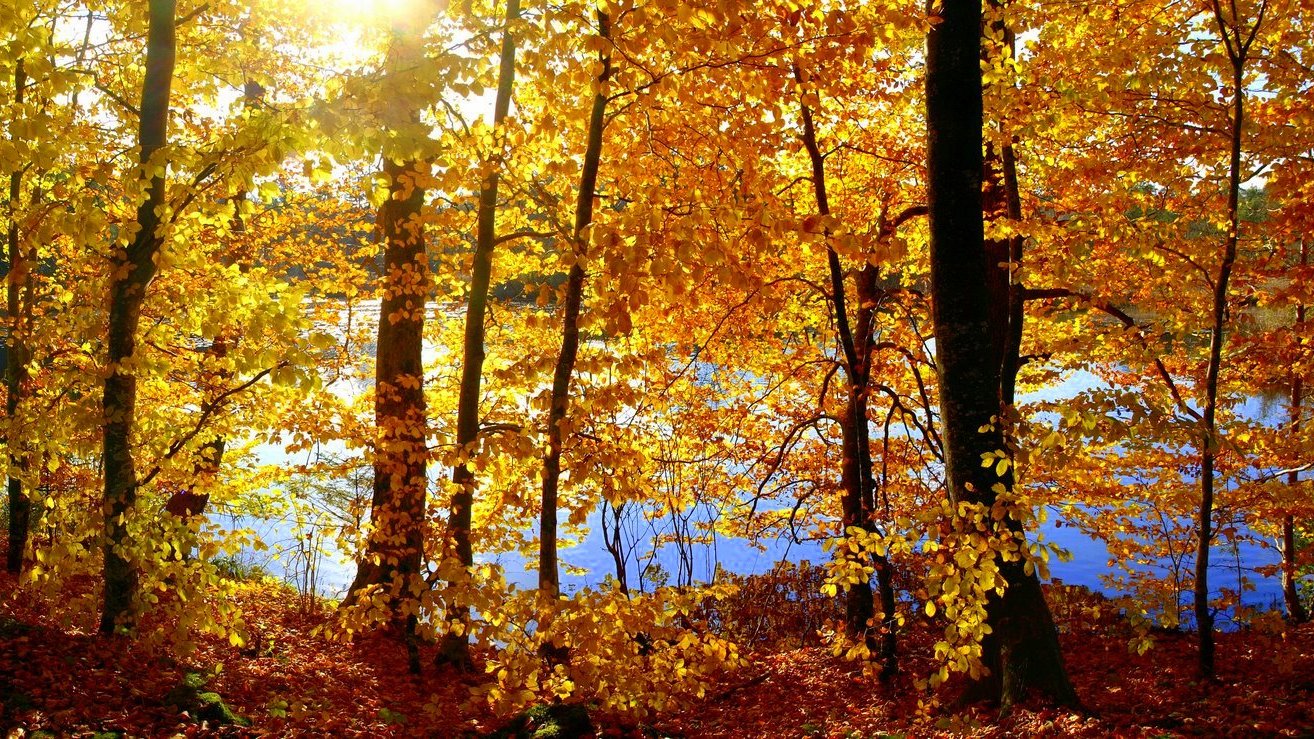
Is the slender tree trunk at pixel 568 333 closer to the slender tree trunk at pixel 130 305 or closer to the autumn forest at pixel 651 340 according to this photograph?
the autumn forest at pixel 651 340

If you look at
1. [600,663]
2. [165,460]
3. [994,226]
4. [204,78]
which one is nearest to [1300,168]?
[994,226]

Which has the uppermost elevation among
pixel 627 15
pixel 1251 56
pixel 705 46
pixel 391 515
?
pixel 1251 56

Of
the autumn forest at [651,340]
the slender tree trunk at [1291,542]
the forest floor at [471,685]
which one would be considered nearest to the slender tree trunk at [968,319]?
the autumn forest at [651,340]

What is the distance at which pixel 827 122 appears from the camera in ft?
26.8

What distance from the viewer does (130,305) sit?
5.27 metres

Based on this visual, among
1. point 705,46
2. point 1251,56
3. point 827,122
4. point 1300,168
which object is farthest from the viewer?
point 827,122

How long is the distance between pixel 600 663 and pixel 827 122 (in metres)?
5.79

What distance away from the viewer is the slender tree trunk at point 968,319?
5.01 metres

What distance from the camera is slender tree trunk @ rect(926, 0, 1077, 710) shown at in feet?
16.4

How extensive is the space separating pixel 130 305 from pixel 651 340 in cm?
538

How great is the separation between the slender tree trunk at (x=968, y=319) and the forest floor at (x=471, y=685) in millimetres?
354

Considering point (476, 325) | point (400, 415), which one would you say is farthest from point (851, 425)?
point (400, 415)

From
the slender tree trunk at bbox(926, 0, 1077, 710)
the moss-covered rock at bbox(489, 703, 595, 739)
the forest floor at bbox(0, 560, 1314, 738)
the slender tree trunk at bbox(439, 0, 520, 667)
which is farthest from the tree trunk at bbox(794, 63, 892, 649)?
the moss-covered rock at bbox(489, 703, 595, 739)

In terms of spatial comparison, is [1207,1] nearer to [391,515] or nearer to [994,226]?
[994,226]
